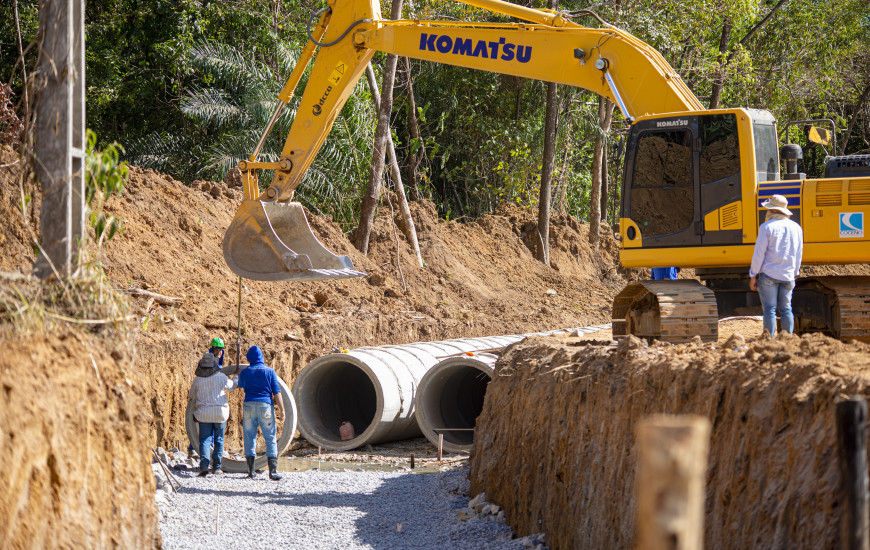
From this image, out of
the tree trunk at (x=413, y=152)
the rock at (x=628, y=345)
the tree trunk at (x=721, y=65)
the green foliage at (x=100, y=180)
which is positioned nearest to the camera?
the green foliage at (x=100, y=180)

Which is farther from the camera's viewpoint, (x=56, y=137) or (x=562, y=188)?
(x=562, y=188)

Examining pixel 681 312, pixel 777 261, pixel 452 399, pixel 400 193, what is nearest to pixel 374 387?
pixel 452 399

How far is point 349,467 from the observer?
11859 millimetres

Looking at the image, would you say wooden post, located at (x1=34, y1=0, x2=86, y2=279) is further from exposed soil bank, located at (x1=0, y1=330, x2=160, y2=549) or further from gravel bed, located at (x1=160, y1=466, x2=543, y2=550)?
gravel bed, located at (x1=160, y1=466, x2=543, y2=550)

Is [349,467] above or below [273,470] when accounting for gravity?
below

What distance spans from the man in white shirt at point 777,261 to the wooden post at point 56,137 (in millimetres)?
5809

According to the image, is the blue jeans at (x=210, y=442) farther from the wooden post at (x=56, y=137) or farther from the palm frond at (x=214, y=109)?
the palm frond at (x=214, y=109)

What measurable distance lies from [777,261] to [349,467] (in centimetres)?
606

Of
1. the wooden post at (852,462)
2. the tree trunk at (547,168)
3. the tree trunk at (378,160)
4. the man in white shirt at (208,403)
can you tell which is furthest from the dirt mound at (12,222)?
the tree trunk at (547,168)

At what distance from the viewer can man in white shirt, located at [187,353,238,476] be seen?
35.8 feet

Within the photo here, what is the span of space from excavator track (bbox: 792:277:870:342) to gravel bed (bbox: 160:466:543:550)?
155 inches

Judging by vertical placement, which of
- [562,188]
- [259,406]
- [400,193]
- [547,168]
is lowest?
[259,406]

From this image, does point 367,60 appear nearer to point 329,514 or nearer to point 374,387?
point 374,387

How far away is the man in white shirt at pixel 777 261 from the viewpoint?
8336 millimetres
